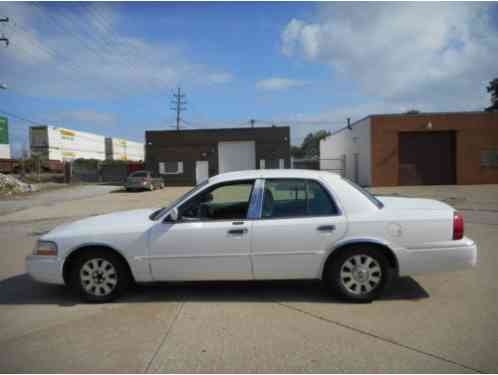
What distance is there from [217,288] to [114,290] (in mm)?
1298

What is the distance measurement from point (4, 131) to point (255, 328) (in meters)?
58.5

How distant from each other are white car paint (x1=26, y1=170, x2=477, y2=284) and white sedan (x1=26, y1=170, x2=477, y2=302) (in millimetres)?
12

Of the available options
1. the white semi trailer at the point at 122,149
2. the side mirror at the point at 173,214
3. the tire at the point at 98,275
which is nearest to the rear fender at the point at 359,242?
the side mirror at the point at 173,214

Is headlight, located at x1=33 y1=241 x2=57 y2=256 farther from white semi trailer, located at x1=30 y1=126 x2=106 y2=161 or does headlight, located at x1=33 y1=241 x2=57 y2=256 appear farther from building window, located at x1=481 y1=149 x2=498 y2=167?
white semi trailer, located at x1=30 y1=126 x2=106 y2=161

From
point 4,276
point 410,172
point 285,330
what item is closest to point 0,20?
point 4,276

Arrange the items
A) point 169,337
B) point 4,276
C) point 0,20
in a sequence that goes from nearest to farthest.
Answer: point 169,337 → point 4,276 → point 0,20

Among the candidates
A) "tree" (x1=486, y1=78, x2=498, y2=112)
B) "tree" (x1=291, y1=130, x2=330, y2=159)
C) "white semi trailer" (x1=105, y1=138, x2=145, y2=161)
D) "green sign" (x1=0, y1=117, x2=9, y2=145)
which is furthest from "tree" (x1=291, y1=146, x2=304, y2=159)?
"green sign" (x1=0, y1=117, x2=9, y2=145)

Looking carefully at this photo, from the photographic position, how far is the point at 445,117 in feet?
71.4

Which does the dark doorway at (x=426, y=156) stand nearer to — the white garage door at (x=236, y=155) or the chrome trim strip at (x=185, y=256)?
the white garage door at (x=236, y=155)

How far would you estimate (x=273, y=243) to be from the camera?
390 centimetres

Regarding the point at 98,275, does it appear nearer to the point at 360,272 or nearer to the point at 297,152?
the point at 360,272

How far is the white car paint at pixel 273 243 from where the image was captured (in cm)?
388

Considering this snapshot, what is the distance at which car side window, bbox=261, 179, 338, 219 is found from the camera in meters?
4.01

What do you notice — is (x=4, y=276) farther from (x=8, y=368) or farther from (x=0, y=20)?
(x=0, y=20)
